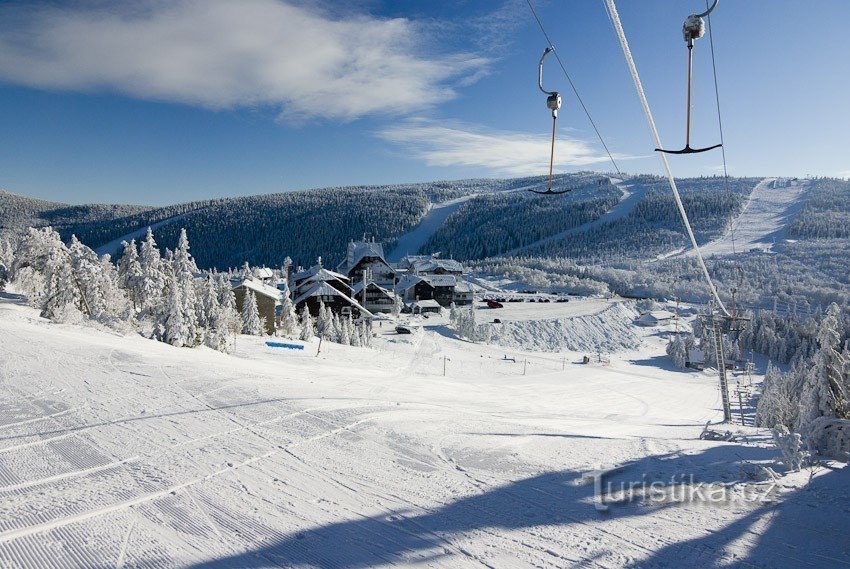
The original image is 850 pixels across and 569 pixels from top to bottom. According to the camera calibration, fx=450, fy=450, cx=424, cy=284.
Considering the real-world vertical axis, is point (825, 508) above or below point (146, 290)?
below

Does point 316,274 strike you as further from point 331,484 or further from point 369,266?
point 331,484

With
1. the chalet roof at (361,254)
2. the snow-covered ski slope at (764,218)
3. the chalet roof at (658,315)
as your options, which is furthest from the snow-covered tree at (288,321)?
the snow-covered ski slope at (764,218)

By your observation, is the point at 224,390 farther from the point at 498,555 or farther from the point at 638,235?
the point at 638,235

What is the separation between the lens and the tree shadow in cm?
509

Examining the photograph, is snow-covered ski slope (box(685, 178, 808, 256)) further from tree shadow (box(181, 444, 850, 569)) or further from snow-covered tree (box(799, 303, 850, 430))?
tree shadow (box(181, 444, 850, 569))

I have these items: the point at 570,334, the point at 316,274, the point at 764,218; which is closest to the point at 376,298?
the point at 316,274

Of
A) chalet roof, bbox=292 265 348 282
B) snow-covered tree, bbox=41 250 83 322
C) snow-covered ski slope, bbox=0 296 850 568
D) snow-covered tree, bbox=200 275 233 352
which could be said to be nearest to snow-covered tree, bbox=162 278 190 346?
snow-covered tree, bbox=200 275 233 352

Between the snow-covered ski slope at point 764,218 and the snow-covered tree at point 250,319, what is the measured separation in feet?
284

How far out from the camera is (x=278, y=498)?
245 inches

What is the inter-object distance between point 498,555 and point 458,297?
59.6 m

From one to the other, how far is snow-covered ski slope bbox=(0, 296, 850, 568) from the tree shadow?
0.08ft

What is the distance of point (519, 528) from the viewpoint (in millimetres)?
5777

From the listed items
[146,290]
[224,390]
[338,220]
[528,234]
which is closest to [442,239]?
Answer: [528,234]

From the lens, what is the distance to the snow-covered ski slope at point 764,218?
112 m
